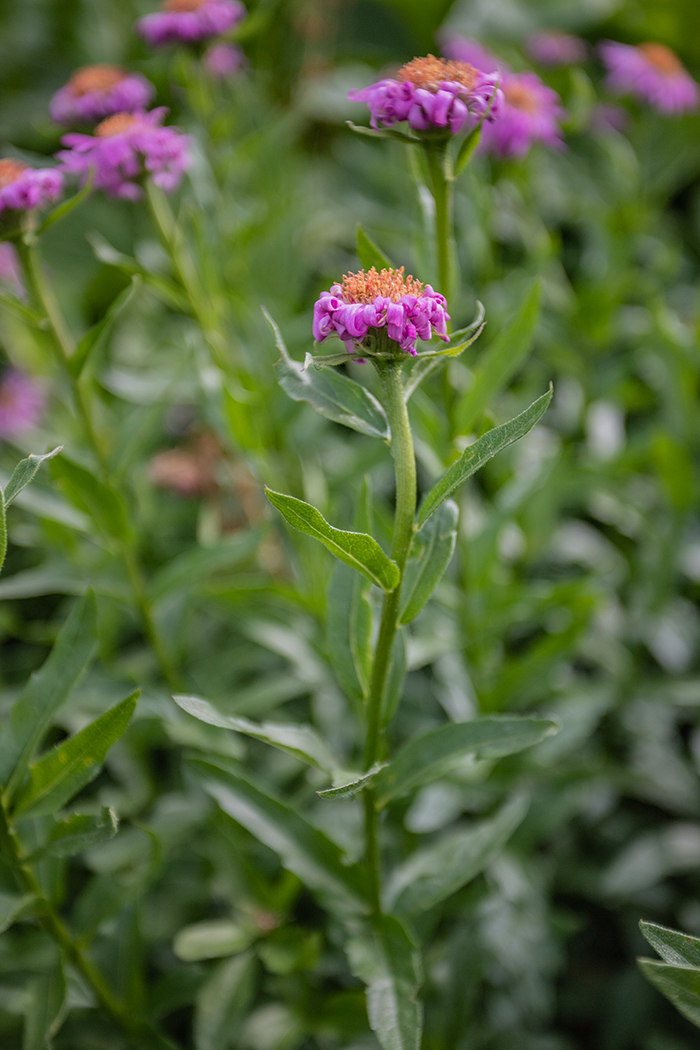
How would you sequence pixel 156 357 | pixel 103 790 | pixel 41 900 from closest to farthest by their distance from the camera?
pixel 41 900
pixel 103 790
pixel 156 357

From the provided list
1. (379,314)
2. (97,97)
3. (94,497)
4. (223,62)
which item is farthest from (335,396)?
(223,62)

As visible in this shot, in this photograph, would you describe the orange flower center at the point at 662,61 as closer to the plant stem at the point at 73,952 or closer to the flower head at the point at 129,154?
the flower head at the point at 129,154

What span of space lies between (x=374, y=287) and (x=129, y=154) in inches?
19.3

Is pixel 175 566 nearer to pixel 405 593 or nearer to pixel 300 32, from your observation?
pixel 405 593

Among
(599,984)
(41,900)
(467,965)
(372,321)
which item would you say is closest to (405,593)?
(372,321)

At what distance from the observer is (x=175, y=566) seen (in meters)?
0.87

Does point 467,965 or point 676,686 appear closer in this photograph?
point 467,965

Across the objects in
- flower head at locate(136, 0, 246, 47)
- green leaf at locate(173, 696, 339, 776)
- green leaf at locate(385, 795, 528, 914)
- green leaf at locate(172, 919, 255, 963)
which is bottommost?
green leaf at locate(172, 919, 255, 963)

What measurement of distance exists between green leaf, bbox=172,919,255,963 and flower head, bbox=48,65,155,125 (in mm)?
971

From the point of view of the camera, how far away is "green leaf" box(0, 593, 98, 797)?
1.94 ft

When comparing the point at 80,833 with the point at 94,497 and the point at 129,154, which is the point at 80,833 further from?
the point at 129,154

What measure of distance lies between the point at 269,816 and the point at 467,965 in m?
0.32

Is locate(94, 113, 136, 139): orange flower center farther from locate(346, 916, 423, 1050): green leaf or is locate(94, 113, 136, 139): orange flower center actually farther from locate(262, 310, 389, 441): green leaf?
locate(346, 916, 423, 1050): green leaf

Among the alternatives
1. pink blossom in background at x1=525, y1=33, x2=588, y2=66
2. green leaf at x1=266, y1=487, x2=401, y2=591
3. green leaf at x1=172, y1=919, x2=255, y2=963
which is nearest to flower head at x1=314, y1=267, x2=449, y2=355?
green leaf at x1=266, y1=487, x2=401, y2=591
